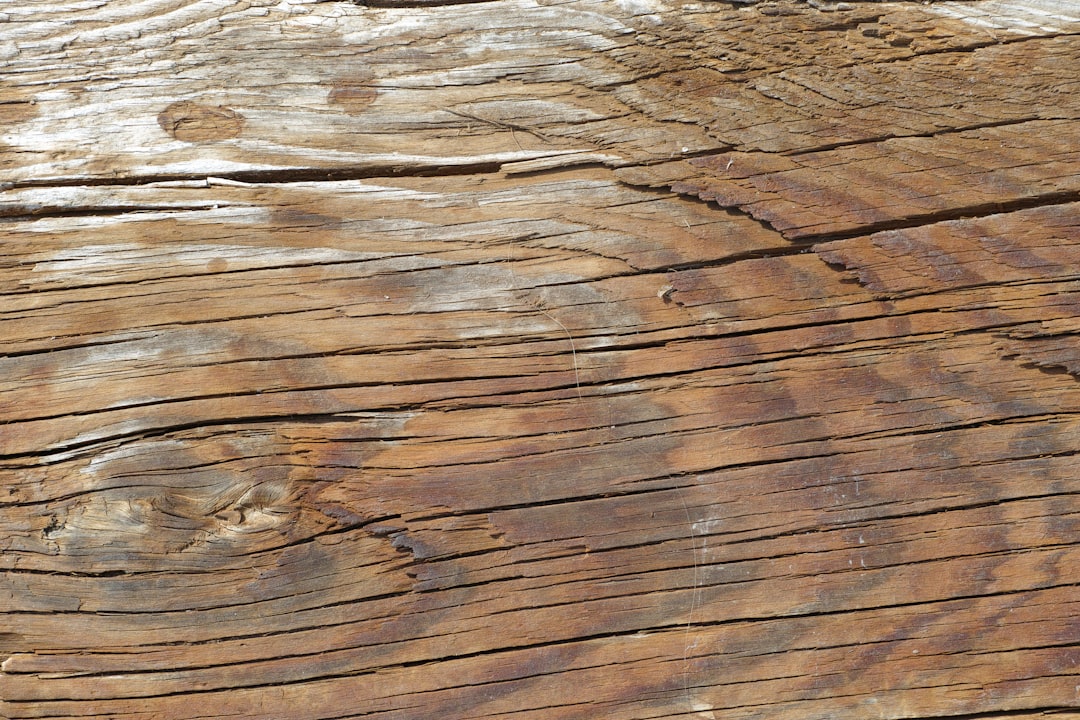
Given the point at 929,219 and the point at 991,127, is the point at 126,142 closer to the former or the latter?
the point at 929,219

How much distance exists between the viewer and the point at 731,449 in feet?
5.40

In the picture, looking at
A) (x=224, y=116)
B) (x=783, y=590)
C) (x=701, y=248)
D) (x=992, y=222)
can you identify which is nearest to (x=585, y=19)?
(x=701, y=248)

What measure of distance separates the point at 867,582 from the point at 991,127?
1.00 meters

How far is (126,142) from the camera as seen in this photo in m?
1.79

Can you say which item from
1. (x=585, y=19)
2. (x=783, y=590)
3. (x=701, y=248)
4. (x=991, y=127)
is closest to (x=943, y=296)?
(x=991, y=127)

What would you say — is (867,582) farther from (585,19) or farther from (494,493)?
(585,19)

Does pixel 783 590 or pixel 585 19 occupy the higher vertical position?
pixel 585 19

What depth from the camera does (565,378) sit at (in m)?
1.68

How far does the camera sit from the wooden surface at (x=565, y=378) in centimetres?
161

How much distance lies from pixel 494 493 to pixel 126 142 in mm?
1134

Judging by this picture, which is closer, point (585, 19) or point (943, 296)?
point (943, 296)

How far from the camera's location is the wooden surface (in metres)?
1.61

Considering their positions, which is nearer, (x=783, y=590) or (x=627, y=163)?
(x=783, y=590)

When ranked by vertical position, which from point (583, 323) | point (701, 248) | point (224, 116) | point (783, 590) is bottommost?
point (783, 590)
